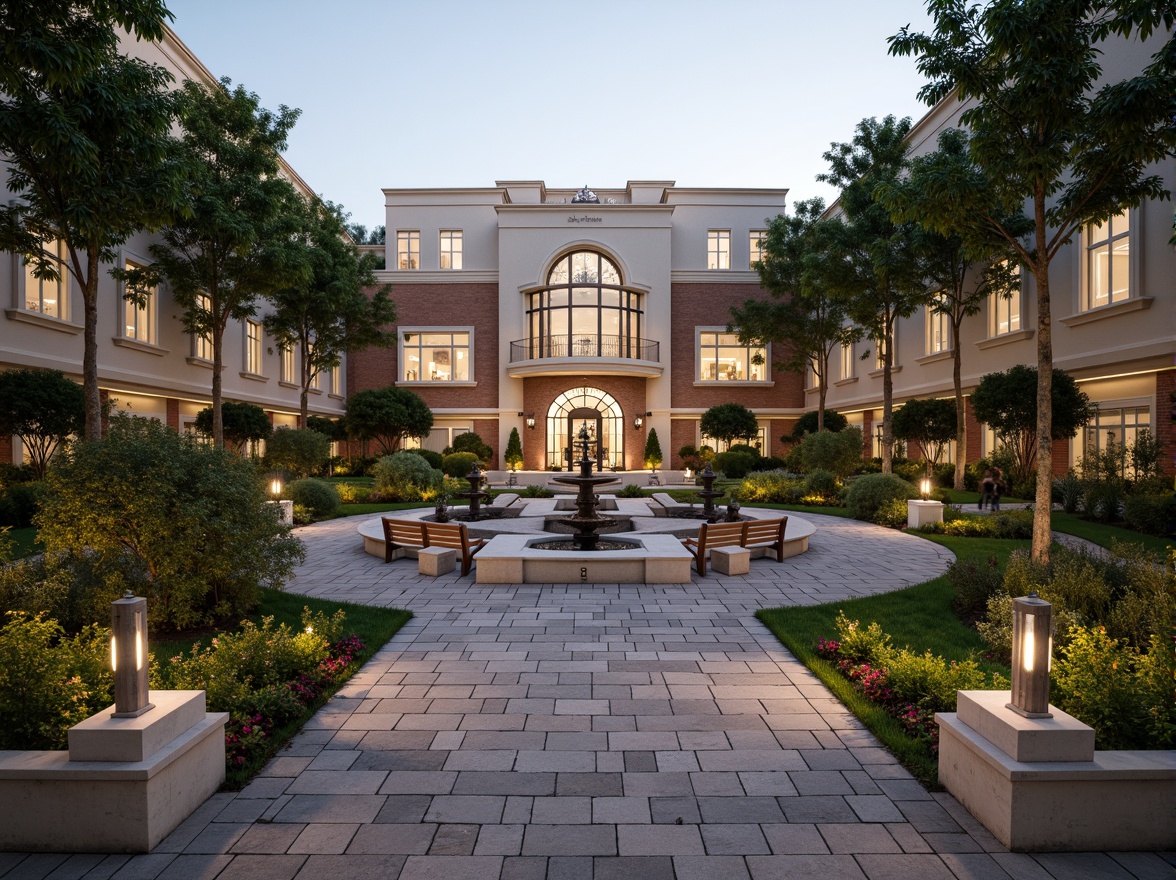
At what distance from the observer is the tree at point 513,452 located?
2905cm

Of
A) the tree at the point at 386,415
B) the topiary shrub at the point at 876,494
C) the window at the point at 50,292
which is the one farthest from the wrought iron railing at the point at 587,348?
the window at the point at 50,292

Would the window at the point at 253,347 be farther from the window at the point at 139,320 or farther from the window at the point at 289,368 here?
the window at the point at 139,320

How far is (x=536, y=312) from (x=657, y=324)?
230 inches

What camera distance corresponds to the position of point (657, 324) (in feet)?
99.9

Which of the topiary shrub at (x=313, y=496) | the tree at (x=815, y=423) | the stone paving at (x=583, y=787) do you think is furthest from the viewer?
the tree at (x=815, y=423)

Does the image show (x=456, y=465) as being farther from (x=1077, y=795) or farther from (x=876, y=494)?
(x=1077, y=795)

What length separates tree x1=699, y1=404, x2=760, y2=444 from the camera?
27938 mm

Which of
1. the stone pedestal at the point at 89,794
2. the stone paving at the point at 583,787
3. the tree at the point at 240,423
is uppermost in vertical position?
the tree at the point at 240,423

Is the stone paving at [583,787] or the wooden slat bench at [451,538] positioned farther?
the wooden slat bench at [451,538]

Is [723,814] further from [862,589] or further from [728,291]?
[728,291]

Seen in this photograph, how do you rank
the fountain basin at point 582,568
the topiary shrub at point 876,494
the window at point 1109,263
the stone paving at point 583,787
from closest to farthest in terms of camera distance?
the stone paving at point 583,787, the fountain basin at point 582,568, the window at point 1109,263, the topiary shrub at point 876,494

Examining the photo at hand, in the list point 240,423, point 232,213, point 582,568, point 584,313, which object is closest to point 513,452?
point 584,313

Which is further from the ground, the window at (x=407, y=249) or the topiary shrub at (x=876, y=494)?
the window at (x=407, y=249)

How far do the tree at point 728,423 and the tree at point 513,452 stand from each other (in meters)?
8.46
